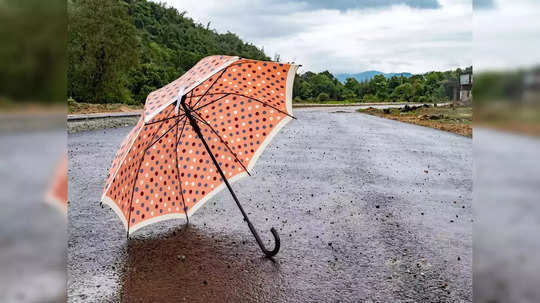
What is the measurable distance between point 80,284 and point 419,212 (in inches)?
121

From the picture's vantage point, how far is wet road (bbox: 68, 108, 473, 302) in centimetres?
273

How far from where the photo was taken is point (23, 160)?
1.62ft

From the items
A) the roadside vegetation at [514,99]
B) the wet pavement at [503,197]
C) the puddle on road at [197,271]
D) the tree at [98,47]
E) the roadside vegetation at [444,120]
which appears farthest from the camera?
the tree at [98,47]

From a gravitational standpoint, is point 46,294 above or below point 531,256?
above

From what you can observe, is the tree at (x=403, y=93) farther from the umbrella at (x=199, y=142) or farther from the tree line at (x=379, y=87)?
the umbrella at (x=199, y=142)

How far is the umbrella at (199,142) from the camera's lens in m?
3.01

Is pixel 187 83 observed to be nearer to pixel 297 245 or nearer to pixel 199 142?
pixel 199 142

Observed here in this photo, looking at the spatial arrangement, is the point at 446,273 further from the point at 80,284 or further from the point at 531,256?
the point at 80,284

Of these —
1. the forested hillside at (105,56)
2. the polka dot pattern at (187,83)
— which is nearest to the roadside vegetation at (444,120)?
the polka dot pattern at (187,83)

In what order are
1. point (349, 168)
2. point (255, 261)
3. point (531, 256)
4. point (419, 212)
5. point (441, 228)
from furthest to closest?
1. point (349, 168)
2. point (419, 212)
3. point (441, 228)
4. point (255, 261)
5. point (531, 256)

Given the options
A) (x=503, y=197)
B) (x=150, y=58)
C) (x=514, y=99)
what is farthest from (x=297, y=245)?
(x=150, y=58)

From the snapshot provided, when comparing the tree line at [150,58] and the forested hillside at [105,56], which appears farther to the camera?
the tree line at [150,58]

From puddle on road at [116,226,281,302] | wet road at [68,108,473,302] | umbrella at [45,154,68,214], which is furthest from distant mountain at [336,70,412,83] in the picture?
umbrella at [45,154,68,214]

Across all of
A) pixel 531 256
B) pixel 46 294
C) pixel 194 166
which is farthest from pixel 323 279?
pixel 46 294
